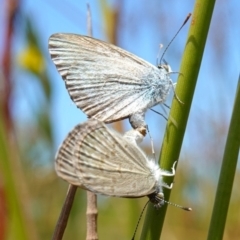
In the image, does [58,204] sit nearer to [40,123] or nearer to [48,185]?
[48,185]

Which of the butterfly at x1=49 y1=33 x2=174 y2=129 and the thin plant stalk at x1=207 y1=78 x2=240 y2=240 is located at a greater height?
the butterfly at x1=49 y1=33 x2=174 y2=129

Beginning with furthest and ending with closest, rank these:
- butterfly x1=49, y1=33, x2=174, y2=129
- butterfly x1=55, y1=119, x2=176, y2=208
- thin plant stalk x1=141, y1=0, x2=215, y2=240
A: butterfly x1=49, y1=33, x2=174, y2=129 < butterfly x1=55, y1=119, x2=176, y2=208 < thin plant stalk x1=141, y1=0, x2=215, y2=240

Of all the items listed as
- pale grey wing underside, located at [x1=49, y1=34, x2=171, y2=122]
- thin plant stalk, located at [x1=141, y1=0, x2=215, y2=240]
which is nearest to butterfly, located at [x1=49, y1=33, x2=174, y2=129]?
pale grey wing underside, located at [x1=49, y1=34, x2=171, y2=122]

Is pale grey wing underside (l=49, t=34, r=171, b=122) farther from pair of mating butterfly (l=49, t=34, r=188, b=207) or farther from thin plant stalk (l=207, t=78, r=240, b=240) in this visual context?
thin plant stalk (l=207, t=78, r=240, b=240)

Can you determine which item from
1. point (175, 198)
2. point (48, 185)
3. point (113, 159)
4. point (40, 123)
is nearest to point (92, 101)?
point (113, 159)

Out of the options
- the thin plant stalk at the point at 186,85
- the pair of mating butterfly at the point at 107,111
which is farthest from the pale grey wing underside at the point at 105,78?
the thin plant stalk at the point at 186,85

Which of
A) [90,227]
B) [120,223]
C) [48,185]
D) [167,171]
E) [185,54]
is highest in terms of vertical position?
[185,54]

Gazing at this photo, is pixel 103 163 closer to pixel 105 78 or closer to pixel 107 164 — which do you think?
pixel 107 164

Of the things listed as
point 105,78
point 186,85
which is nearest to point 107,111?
point 105,78

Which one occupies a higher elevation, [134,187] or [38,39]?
[38,39]
